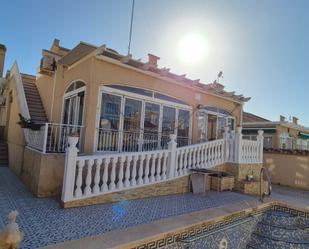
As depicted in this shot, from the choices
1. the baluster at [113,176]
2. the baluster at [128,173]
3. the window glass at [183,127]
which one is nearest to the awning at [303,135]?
the window glass at [183,127]

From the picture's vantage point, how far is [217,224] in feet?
15.7

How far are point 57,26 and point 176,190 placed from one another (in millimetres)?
9676

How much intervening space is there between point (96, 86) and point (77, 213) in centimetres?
407

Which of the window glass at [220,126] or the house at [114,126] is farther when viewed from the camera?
the window glass at [220,126]

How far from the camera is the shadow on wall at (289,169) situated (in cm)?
1184

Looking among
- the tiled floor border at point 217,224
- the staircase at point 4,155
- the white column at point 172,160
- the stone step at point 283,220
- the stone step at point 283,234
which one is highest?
the white column at point 172,160

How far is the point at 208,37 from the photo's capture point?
32.6ft

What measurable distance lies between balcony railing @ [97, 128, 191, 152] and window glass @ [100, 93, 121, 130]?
213 mm

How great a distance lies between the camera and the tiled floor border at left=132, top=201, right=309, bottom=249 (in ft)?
12.1

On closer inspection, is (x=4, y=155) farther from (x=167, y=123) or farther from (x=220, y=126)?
(x=220, y=126)

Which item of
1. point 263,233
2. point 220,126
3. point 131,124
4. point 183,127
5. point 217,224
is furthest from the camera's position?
point 220,126

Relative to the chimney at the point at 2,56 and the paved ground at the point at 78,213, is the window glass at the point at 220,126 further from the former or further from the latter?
the chimney at the point at 2,56

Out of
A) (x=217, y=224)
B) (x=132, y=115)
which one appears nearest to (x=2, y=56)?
(x=132, y=115)

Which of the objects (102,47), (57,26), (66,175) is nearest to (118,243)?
(66,175)
